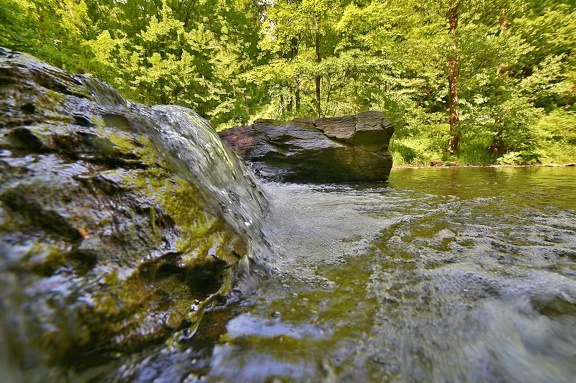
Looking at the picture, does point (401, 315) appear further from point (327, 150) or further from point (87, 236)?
point (327, 150)

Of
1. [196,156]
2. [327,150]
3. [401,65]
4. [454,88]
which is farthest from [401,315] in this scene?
[401,65]

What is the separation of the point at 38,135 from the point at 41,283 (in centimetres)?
76

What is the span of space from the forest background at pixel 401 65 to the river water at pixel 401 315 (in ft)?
25.5

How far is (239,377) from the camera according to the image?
0.93m

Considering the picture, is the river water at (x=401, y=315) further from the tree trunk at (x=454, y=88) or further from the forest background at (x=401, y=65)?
the tree trunk at (x=454, y=88)

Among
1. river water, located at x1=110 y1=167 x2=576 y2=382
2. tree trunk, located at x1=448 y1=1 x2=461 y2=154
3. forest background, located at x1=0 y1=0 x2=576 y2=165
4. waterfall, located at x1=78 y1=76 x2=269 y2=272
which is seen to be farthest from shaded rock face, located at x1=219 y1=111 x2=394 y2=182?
tree trunk, located at x1=448 y1=1 x2=461 y2=154

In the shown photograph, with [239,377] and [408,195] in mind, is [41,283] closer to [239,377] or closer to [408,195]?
[239,377]

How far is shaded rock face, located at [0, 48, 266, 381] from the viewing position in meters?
0.83

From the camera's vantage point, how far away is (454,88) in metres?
9.63

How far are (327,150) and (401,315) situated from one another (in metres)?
5.23

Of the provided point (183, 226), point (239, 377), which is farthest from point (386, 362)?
point (183, 226)

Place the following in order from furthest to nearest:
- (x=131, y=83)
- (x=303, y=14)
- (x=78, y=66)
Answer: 1. (x=131, y=83)
2. (x=303, y=14)
3. (x=78, y=66)

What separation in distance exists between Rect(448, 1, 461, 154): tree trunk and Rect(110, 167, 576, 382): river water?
8.49 m

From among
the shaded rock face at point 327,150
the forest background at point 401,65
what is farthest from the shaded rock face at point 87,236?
the forest background at point 401,65
